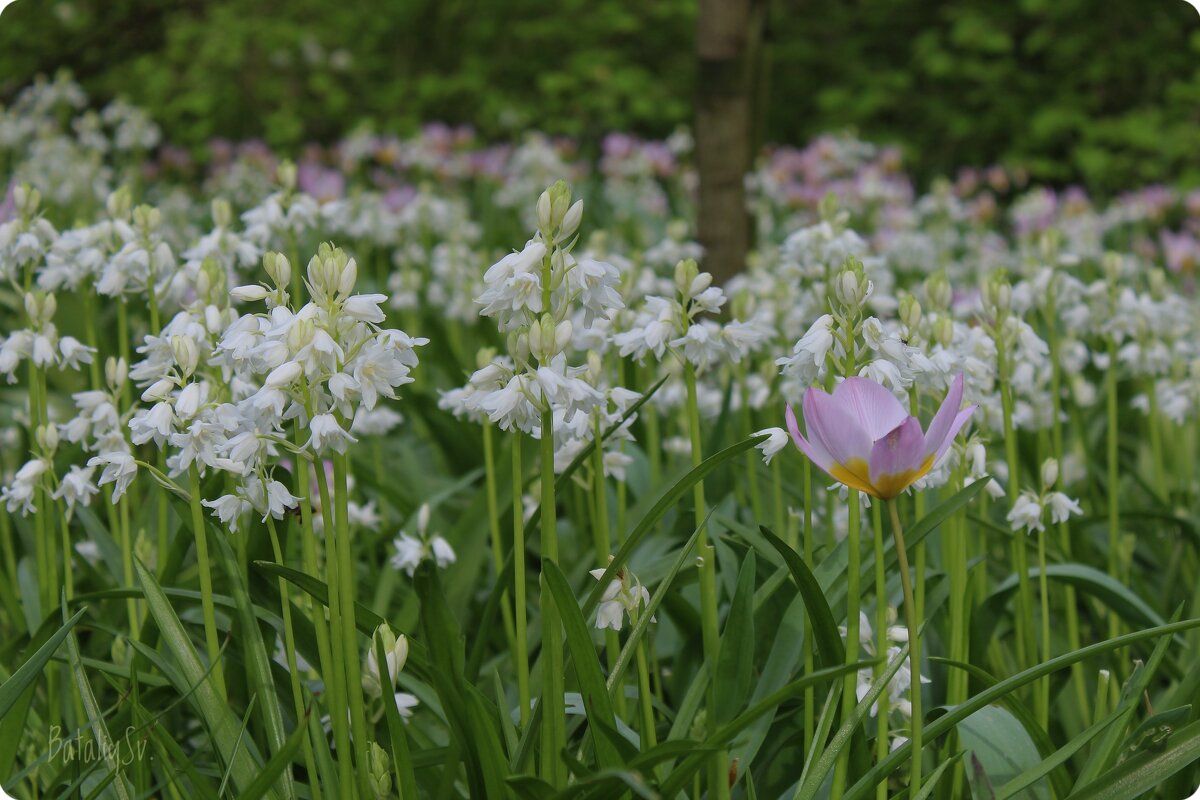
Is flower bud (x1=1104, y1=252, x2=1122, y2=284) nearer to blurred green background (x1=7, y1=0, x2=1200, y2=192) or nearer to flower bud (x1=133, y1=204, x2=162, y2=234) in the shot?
flower bud (x1=133, y1=204, x2=162, y2=234)

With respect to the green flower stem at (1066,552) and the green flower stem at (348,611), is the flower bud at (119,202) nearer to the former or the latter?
the green flower stem at (348,611)

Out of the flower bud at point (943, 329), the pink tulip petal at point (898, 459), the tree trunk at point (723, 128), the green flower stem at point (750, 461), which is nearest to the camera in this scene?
the pink tulip petal at point (898, 459)

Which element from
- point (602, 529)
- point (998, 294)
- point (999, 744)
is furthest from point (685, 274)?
point (999, 744)

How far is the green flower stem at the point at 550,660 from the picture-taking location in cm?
163

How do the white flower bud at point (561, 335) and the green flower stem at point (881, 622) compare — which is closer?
the white flower bud at point (561, 335)

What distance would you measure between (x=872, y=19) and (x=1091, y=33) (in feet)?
6.46

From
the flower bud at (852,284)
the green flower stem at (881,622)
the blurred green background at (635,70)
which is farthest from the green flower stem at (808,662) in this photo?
the blurred green background at (635,70)

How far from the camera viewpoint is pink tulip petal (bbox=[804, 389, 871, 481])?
1.48 meters

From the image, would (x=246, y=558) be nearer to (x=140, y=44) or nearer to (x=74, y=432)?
(x=74, y=432)

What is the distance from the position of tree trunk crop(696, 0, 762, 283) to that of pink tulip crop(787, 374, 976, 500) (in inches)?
128

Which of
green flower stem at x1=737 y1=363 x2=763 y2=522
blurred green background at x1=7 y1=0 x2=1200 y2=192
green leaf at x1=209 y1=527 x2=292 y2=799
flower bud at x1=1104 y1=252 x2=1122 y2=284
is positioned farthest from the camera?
blurred green background at x1=7 y1=0 x2=1200 y2=192

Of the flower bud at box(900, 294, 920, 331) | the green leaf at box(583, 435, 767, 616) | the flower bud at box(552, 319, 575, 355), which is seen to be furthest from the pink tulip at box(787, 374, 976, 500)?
the flower bud at box(900, 294, 920, 331)

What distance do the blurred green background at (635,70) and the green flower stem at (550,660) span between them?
7667 millimetres

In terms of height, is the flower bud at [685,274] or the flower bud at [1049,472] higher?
the flower bud at [685,274]
